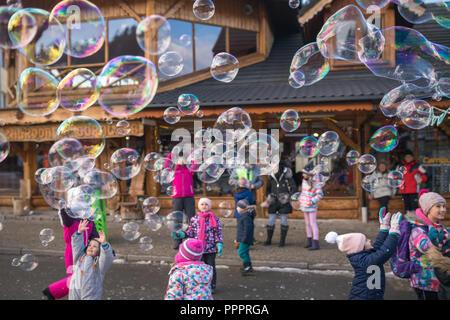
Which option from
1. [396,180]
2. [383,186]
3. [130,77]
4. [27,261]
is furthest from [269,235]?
[27,261]

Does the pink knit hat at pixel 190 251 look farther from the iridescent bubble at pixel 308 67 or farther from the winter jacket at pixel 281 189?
the winter jacket at pixel 281 189

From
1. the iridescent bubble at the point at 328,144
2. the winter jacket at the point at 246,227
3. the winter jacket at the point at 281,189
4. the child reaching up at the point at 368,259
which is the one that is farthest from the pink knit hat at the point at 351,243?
the winter jacket at the point at 281,189

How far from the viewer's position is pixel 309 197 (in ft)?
24.5

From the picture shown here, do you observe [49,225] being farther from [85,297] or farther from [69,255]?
[85,297]

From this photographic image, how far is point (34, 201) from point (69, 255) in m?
9.70

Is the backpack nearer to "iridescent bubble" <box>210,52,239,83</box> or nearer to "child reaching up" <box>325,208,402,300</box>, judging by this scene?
"child reaching up" <box>325,208,402,300</box>

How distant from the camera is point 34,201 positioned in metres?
12.7

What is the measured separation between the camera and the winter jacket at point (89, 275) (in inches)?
142

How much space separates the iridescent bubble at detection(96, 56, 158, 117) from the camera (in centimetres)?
543

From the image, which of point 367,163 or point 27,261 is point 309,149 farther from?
point 27,261
